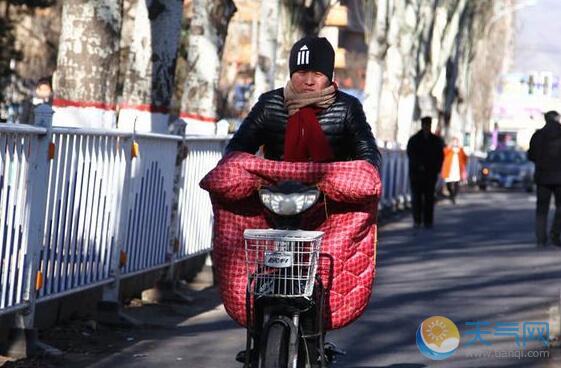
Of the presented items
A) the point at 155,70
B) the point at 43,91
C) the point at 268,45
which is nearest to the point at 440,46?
the point at 268,45

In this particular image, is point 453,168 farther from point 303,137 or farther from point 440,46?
point 303,137

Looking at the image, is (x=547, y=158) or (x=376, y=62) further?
(x=376, y=62)

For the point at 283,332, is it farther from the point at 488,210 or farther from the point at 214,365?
the point at 488,210

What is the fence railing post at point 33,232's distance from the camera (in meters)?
10.4

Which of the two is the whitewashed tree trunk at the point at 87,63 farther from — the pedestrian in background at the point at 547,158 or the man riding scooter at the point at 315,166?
the pedestrian in background at the point at 547,158

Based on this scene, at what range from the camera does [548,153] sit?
75.9 feet

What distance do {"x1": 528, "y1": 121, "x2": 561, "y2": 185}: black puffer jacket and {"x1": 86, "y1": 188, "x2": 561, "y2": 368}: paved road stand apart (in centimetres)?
110

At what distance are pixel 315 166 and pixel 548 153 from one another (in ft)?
51.3

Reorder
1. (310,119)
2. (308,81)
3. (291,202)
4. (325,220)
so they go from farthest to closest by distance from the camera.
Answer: (308,81) < (310,119) < (325,220) < (291,202)

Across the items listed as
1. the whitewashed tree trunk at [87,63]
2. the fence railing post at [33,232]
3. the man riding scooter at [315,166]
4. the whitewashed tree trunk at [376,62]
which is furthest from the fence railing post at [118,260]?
the whitewashed tree trunk at [376,62]

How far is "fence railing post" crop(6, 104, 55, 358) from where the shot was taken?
1043 centimetres

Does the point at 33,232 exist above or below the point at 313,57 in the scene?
below

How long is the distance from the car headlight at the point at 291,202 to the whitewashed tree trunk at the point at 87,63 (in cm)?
810

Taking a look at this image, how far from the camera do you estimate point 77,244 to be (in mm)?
11641
